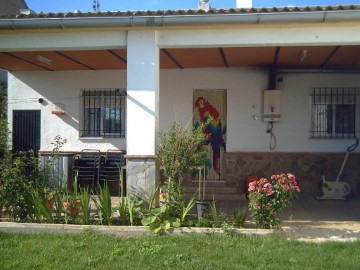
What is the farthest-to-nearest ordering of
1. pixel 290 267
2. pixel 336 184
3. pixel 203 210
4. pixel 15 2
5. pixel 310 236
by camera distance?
1. pixel 15 2
2. pixel 336 184
3. pixel 203 210
4. pixel 310 236
5. pixel 290 267

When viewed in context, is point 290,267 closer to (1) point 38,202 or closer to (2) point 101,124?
(1) point 38,202

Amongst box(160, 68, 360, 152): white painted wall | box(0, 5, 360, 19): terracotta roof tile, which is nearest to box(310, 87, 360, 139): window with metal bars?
box(160, 68, 360, 152): white painted wall

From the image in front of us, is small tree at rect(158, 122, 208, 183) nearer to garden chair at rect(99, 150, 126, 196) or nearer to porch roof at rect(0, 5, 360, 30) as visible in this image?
porch roof at rect(0, 5, 360, 30)

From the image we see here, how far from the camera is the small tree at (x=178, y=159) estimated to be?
649cm

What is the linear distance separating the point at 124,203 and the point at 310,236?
9.85ft

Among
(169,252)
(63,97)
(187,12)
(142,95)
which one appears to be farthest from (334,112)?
(63,97)

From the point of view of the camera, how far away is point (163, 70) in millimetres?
10664

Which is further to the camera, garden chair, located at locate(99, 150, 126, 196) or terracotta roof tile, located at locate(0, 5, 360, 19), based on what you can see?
garden chair, located at locate(99, 150, 126, 196)

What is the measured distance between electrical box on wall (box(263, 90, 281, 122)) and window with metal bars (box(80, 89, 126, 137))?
3.84 meters

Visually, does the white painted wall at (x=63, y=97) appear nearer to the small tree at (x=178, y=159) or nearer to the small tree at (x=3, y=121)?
the small tree at (x=3, y=121)

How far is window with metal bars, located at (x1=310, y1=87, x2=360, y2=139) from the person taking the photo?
10.4 metres

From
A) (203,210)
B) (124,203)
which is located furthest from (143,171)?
(203,210)

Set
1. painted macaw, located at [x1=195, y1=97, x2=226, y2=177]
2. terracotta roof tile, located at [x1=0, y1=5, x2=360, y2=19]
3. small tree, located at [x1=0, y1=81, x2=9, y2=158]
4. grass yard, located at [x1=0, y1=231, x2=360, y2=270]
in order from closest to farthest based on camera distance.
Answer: grass yard, located at [x1=0, y1=231, x2=360, y2=270]
terracotta roof tile, located at [x1=0, y1=5, x2=360, y2=19]
small tree, located at [x1=0, y1=81, x2=9, y2=158]
painted macaw, located at [x1=195, y1=97, x2=226, y2=177]

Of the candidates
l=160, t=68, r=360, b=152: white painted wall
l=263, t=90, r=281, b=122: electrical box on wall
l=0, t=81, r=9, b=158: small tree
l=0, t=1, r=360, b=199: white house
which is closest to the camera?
l=0, t=81, r=9, b=158: small tree
